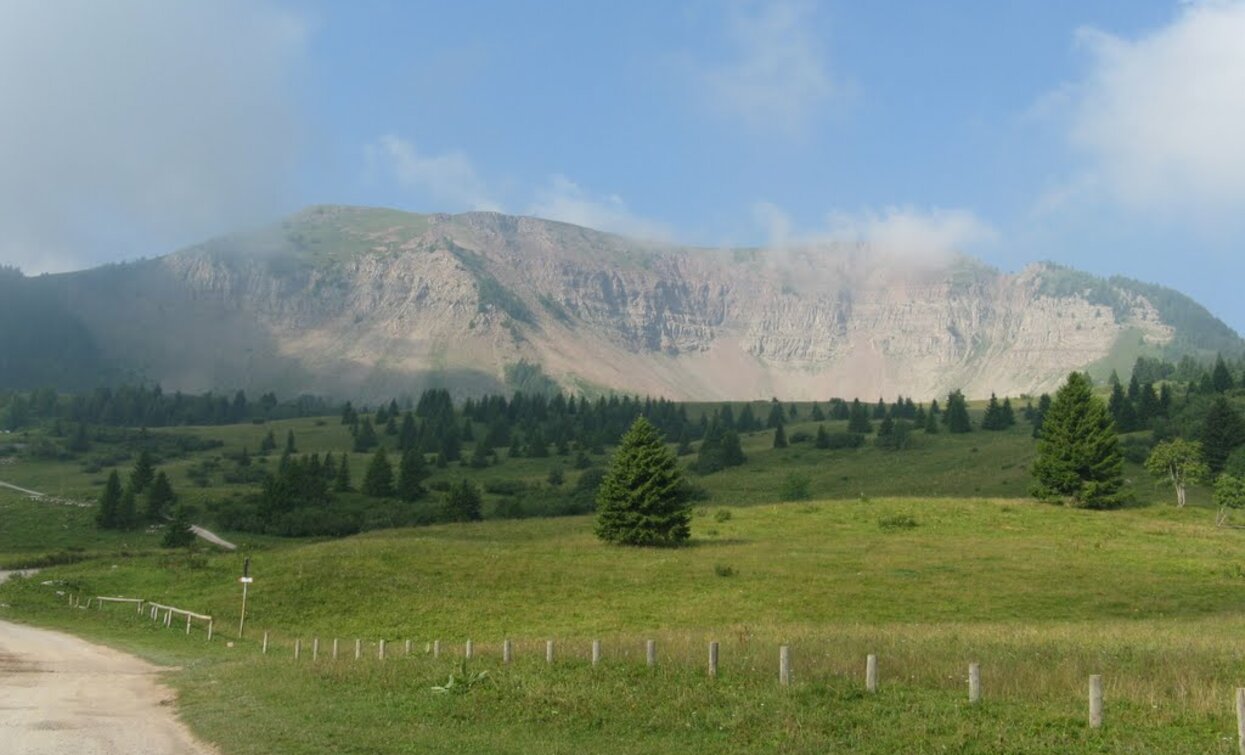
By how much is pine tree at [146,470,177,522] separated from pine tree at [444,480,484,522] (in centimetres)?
3895

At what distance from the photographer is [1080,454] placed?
8319 cm

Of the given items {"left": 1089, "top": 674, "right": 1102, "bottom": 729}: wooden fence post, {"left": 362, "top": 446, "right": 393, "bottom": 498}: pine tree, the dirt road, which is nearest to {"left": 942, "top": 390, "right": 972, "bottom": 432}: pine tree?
{"left": 362, "top": 446, "right": 393, "bottom": 498}: pine tree

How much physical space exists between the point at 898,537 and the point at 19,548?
9298cm

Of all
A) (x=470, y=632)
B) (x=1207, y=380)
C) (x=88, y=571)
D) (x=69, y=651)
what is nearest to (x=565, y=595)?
(x=470, y=632)

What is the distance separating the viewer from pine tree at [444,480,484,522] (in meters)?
119

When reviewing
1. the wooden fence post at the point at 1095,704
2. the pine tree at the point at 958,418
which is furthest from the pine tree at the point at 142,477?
the pine tree at the point at 958,418

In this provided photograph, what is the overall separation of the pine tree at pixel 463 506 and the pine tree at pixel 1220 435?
3615 inches

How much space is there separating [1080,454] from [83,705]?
82500 millimetres

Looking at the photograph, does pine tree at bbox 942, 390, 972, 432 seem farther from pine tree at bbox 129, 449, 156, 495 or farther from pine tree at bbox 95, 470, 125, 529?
pine tree at bbox 95, 470, 125, 529

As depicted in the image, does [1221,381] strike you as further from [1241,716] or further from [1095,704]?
[1241,716]

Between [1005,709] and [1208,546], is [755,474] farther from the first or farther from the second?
[1005,709]

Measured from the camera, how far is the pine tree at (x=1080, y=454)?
82.7 metres

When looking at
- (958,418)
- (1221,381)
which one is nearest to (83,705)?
(958,418)

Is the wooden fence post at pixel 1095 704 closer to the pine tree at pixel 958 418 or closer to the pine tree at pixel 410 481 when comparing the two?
the pine tree at pixel 410 481
